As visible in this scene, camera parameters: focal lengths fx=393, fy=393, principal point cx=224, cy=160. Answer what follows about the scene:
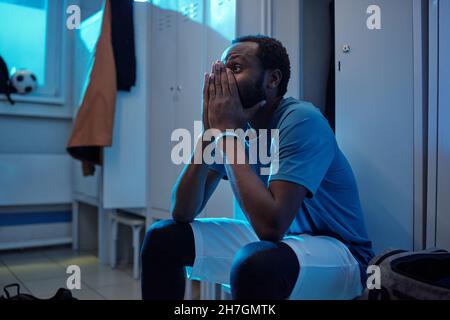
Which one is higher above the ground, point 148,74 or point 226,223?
point 148,74

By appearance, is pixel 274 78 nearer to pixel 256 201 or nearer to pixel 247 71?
pixel 247 71

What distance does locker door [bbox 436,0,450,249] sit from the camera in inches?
40.0

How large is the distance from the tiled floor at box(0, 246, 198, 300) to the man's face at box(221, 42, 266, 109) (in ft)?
3.82

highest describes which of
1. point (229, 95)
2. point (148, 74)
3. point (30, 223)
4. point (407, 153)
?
point (148, 74)

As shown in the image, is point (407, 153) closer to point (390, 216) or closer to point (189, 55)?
point (390, 216)

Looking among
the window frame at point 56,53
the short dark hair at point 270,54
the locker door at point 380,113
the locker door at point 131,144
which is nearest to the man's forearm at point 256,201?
the short dark hair at point 270,54

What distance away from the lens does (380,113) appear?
1.17m

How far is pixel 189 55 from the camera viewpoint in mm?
1811

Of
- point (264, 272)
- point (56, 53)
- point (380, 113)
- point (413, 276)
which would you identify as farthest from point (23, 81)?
point (413, 276)

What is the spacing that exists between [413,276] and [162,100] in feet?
5.03

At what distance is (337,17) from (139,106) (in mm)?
1198

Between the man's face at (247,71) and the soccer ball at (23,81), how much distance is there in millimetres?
2110

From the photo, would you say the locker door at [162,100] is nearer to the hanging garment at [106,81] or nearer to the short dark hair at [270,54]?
the hanging garment at [106,81]
